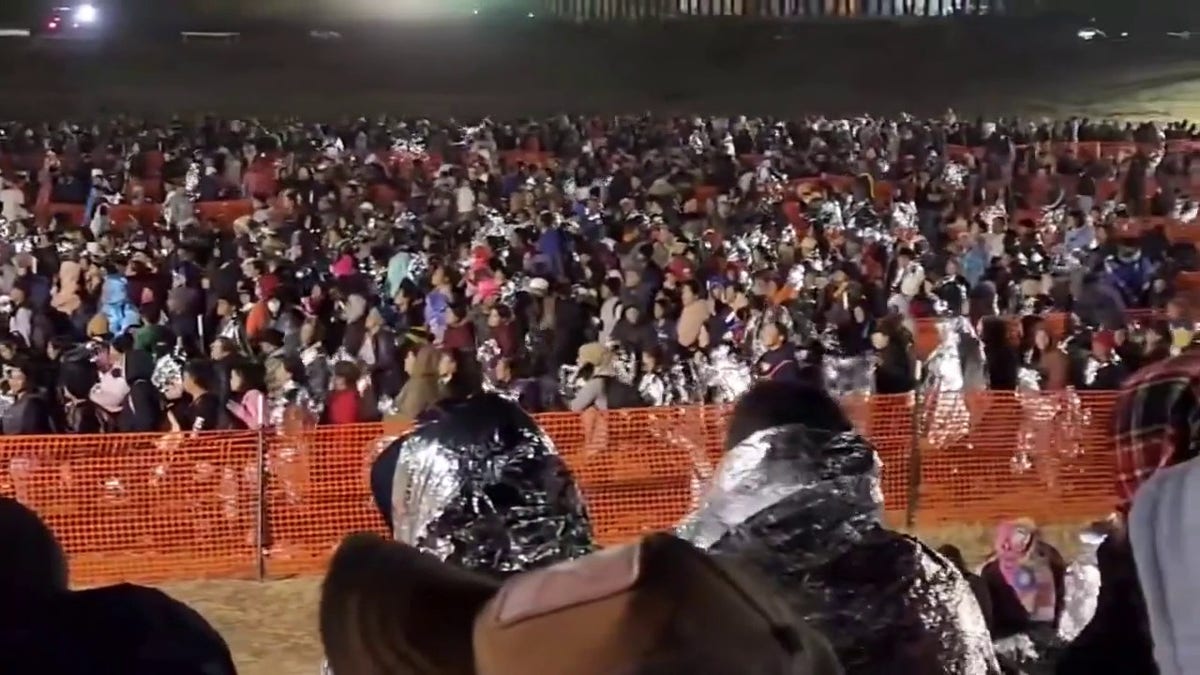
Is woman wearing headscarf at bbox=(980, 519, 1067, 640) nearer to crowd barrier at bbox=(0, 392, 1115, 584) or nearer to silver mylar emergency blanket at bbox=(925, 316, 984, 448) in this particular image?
crowd barrier at bbox=(0, 392, 1115, 584)

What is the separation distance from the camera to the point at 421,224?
13141 millimetres

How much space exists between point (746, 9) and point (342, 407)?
Answer: 23.9m

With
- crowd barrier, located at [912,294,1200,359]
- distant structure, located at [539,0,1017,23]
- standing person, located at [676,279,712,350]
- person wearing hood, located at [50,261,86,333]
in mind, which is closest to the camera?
crowd barrier, located at [912,294,1200,359]

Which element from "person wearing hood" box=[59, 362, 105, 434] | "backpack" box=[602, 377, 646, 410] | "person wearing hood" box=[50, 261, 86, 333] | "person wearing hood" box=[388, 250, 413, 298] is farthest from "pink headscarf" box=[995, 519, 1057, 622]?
"person wearing hood" box=[388, 250, 413, 298]

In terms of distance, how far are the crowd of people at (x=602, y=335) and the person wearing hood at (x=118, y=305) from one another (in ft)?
0.14

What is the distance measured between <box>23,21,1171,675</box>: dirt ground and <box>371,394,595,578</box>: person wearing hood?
74.2 ft

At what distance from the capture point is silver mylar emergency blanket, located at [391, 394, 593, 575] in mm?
2018

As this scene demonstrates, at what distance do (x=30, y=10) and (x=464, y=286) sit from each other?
738 inches

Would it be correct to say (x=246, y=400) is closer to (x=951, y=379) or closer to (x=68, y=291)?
(x=68, y=291)

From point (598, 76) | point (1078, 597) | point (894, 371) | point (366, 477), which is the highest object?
point (598, 76)

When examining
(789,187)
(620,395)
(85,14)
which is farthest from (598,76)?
(620,395)

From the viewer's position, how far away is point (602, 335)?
9219mm

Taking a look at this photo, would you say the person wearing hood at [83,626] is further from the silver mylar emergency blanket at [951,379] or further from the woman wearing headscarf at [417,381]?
the silver mylar emergency blanket at [951,379]

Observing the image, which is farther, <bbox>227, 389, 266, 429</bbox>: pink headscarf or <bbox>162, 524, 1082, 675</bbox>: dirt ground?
<bbox>227, 389, 266, 429</bbox>: pink headscarf
